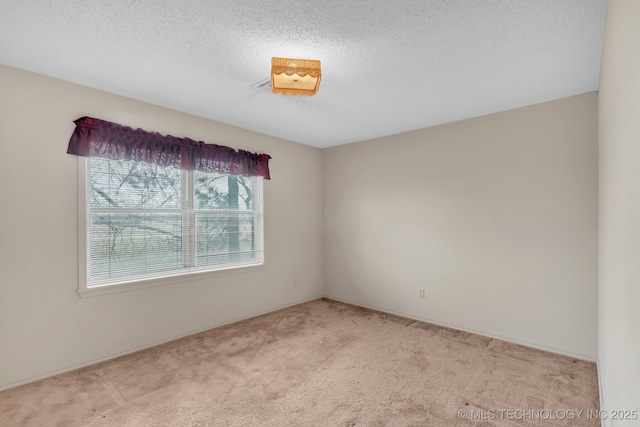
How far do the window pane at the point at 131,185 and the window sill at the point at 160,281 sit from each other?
741 mm

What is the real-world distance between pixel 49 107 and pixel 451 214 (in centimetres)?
401

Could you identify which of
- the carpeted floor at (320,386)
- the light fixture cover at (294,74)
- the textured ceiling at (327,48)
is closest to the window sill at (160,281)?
the carpeted floor at (320,386)

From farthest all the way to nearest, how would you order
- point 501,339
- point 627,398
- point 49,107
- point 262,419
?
point 501,339, point 49,107, point 262,419, point 627,398

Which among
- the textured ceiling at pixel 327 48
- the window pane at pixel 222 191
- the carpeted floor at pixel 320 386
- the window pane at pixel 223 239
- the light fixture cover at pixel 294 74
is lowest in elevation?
the carpeted floor at pixel 320 386

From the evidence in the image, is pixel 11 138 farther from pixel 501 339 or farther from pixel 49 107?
pixel 501 339

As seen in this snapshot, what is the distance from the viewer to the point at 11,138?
2271mm

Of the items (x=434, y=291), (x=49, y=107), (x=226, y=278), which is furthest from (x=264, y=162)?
(x=434, y=291)

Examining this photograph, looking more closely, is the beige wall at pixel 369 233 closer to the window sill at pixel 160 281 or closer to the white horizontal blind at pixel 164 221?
the window sill at pixel 160 281

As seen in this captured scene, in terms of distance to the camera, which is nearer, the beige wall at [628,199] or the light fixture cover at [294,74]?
the beige wall at [628,199]

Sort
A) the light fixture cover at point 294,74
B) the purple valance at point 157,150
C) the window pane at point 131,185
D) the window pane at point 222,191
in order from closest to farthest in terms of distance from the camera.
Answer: the light fixture cover at point 294,74 < the purple valance at point 157,150 < the window pane at point 131,185 < the window pane at point 222,191

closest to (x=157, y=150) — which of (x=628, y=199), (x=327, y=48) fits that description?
(x=327, y=48)

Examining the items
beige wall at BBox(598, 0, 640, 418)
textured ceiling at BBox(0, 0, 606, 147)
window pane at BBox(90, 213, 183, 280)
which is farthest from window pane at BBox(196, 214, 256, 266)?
beige wall at BBox(598, 0, 640, 418)

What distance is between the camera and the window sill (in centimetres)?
263

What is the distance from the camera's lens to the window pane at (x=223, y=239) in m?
3.46
